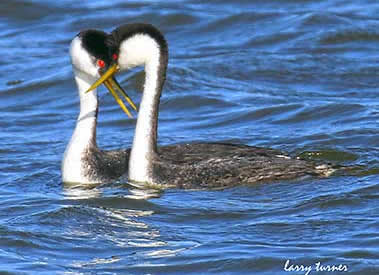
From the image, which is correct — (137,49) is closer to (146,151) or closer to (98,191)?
(146,151)

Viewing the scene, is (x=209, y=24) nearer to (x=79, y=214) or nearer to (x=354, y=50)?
(x=354, y=50)

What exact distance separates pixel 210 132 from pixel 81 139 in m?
2.83

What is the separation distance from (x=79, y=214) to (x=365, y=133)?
4.20 metres

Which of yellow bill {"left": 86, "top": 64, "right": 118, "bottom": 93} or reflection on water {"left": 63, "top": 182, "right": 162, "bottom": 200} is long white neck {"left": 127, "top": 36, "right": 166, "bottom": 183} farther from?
yellow bill {"left": 86, "top": 64, "right": 118, "bottom": 93}

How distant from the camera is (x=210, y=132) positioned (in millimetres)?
15727

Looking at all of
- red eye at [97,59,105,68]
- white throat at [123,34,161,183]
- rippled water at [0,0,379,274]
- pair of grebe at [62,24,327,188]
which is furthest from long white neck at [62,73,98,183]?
white throat at [123,34,161,183]

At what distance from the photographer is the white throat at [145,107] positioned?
1277 cm

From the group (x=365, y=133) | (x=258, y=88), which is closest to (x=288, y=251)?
(x=365, y=133)

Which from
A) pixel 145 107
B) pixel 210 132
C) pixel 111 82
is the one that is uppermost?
pixel 111 82

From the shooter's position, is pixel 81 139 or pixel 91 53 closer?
pixel 91 53

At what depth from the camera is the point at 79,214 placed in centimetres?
1199

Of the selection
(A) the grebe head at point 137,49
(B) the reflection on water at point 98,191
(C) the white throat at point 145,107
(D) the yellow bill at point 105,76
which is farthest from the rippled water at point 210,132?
(A) the grebe head at point 137,49

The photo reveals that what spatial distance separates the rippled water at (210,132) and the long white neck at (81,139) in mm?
173

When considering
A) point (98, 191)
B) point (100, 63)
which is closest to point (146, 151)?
point (98, 191)
